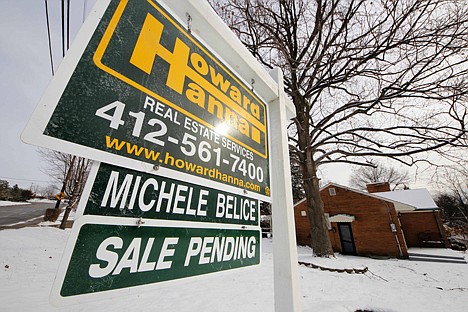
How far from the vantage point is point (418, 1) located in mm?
5500

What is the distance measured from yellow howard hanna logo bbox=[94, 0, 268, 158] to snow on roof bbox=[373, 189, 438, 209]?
23728 mm

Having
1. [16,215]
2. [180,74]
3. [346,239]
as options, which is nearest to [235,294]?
[180,74]

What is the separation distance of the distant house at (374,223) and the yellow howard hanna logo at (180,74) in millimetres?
17359

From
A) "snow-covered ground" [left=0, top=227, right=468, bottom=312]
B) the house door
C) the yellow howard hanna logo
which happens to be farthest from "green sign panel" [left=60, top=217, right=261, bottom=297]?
the house door

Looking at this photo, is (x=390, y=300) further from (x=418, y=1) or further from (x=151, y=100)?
(x=418, y=1)

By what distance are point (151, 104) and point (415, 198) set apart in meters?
28.3

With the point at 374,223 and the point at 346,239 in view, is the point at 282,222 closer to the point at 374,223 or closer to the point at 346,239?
the point at 374,223

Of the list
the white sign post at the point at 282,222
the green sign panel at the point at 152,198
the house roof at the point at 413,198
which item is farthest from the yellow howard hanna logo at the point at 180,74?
the house roof at the point at 413,198

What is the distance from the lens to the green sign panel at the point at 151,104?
721mm

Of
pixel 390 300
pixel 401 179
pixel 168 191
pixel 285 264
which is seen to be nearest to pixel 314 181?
pixel 390 300

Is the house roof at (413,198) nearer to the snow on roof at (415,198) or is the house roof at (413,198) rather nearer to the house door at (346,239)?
the snow on roof at (415,198)

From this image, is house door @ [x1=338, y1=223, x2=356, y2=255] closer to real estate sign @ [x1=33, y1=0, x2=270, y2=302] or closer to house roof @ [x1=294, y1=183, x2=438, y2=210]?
house roof @ [x1=294, y1=183, x2=438, y2=210]

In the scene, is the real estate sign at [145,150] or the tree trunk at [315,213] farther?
the tree trunk at [315,213]

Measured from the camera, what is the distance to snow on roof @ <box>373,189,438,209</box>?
63.5 feet
